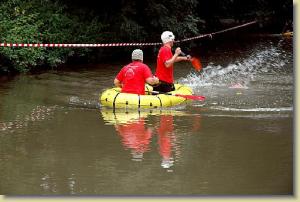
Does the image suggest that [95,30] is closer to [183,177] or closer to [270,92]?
[270,92]

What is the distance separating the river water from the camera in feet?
20.6

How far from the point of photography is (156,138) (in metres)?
8.38

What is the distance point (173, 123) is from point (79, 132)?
1.62 metres

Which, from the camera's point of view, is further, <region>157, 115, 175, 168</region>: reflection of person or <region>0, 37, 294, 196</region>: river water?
<region>157, 115, 175, 168</region>: reflection of person

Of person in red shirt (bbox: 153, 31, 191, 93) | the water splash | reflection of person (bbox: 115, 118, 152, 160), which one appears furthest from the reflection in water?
the water splash

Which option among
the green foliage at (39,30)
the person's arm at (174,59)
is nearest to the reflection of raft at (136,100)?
the person's arm at (174,59)

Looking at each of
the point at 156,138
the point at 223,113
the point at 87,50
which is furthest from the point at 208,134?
the point at 87,50

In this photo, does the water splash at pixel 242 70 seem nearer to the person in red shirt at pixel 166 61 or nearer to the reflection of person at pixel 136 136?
the person in red shirt at pixel 166 61

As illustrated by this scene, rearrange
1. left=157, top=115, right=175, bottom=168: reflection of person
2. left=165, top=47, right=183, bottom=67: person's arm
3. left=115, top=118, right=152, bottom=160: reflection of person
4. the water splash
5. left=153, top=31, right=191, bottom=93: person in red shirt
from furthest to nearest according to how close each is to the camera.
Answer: the water splash, left=153, top=31, right=191, bottom=93: person in red shirt, left=165, top=47, right=183, bottom=67: person's arm, left=115, top=118, right=152, bottom=160: reflection of person, left=157, top=115, right=175, bottom=168: reflection of person

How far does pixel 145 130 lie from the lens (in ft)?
29.3

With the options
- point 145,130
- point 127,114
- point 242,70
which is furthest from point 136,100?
point 242,70

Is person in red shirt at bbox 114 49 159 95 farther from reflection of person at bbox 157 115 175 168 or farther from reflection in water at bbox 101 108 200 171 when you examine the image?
reflection of person at bbox 157 115 175 168

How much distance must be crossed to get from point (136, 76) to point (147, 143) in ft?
8.84

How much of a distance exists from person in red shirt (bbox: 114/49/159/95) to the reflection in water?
1.71ft
